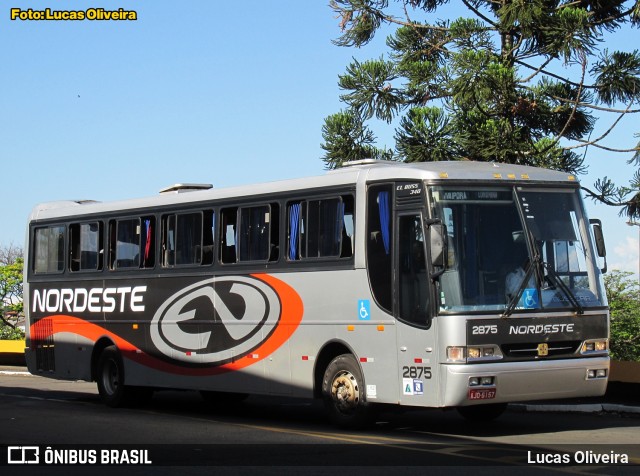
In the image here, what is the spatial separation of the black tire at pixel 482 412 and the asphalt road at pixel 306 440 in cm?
14

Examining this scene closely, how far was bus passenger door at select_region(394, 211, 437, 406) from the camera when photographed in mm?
13398

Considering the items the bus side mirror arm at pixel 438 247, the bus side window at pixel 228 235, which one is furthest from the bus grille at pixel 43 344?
the bus side mirror arm at pixel 438 247

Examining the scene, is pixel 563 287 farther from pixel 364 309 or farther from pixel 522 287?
pixel 364 309

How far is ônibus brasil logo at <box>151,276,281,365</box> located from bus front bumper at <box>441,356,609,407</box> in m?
3.64

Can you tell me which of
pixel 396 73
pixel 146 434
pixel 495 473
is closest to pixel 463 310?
pixel 495 473

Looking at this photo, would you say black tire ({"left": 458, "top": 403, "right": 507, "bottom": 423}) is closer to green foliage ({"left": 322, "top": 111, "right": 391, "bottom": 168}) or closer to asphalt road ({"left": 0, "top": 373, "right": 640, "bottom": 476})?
asphalt road ({"left": 0, "top": 373, "right": 640, "bottom": 476})

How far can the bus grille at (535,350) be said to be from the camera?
13406 mm

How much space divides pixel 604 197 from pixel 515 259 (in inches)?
465

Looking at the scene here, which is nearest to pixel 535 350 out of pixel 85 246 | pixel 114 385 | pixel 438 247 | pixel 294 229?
pixel 438 247

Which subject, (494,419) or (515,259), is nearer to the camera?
(515,259)

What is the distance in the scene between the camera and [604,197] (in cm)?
2481

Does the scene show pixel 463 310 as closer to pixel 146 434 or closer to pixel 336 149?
pixel 146 434

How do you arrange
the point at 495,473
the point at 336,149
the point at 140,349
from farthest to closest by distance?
the point at 336,149 < the point at 140,349 < the point at 495,473

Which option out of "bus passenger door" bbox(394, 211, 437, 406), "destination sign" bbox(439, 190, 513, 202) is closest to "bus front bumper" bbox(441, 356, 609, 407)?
"bus passenger door" bbox(394, 211, 437, 406)
